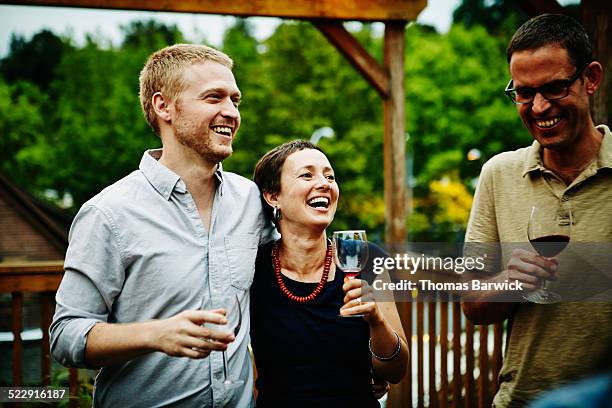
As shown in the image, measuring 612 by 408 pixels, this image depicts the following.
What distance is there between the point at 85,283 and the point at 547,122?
1.50m

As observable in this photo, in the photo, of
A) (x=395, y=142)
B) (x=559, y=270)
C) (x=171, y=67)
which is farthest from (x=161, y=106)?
(x=395, y=142)

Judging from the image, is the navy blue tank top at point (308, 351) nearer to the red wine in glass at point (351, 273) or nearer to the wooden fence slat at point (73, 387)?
the red wine in glass at point (351, 273)

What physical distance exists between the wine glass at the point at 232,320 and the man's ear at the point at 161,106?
679 mm

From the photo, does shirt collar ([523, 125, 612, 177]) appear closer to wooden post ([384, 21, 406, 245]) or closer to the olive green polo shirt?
the olive green polo shirt

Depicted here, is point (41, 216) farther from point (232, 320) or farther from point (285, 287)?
point (232, 320)

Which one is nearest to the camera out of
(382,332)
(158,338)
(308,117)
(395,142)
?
(158,338)

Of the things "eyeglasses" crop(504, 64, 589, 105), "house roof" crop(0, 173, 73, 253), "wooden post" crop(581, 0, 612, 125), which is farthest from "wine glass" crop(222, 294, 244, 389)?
"house roof" crop(0, 173, 73, 253)

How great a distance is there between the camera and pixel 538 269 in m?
1.65

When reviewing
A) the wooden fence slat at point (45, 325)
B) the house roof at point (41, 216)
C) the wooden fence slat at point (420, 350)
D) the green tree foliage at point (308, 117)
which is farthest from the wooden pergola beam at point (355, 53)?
the green tree foliage at point (308, 117)

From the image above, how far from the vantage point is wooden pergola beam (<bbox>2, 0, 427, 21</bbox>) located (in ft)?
17.8

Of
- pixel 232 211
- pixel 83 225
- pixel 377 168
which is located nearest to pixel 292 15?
pixel 232 211

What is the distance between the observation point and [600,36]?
3385 mm

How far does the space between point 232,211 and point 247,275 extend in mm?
253

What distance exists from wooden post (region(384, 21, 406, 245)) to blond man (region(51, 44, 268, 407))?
14.7 ft
